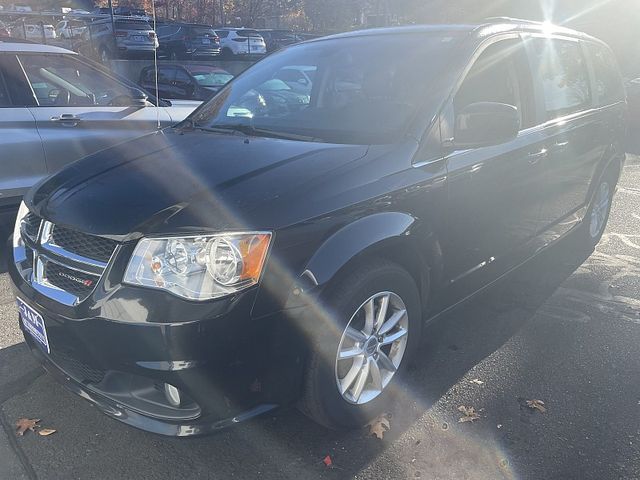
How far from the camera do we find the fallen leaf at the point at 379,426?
9.36ft

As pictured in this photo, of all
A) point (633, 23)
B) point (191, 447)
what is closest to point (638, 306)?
point (191, 447)

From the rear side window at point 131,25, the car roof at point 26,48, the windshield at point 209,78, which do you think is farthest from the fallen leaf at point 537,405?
the rear side window at point 131,25

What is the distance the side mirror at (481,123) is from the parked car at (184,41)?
22.3m

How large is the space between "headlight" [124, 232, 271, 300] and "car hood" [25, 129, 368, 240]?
5cm

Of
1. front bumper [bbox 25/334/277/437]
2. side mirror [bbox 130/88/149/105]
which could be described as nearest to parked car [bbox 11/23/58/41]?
side mirror [bbox 130/88/149/105]

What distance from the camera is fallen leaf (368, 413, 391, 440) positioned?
2.85 m

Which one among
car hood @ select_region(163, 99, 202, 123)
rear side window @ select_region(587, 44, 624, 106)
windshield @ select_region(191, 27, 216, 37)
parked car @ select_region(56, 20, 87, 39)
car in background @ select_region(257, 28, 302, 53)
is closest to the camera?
rear side window @ select_region(587, 44, 624, 106)

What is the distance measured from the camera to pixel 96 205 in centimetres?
250

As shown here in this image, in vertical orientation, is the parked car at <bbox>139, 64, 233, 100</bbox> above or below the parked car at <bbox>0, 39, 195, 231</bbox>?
below

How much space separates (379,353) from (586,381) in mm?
1315

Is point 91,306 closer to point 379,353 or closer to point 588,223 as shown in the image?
point 379,353

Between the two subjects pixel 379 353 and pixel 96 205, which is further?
pixel 379 353

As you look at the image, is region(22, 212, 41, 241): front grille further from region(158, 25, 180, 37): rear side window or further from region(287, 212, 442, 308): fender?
region(158, 25, 180, 37): rear side window

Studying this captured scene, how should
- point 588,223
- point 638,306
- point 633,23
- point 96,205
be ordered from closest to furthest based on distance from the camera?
point 96,205 < point 638,306 < point 588,223 < point 633,23
